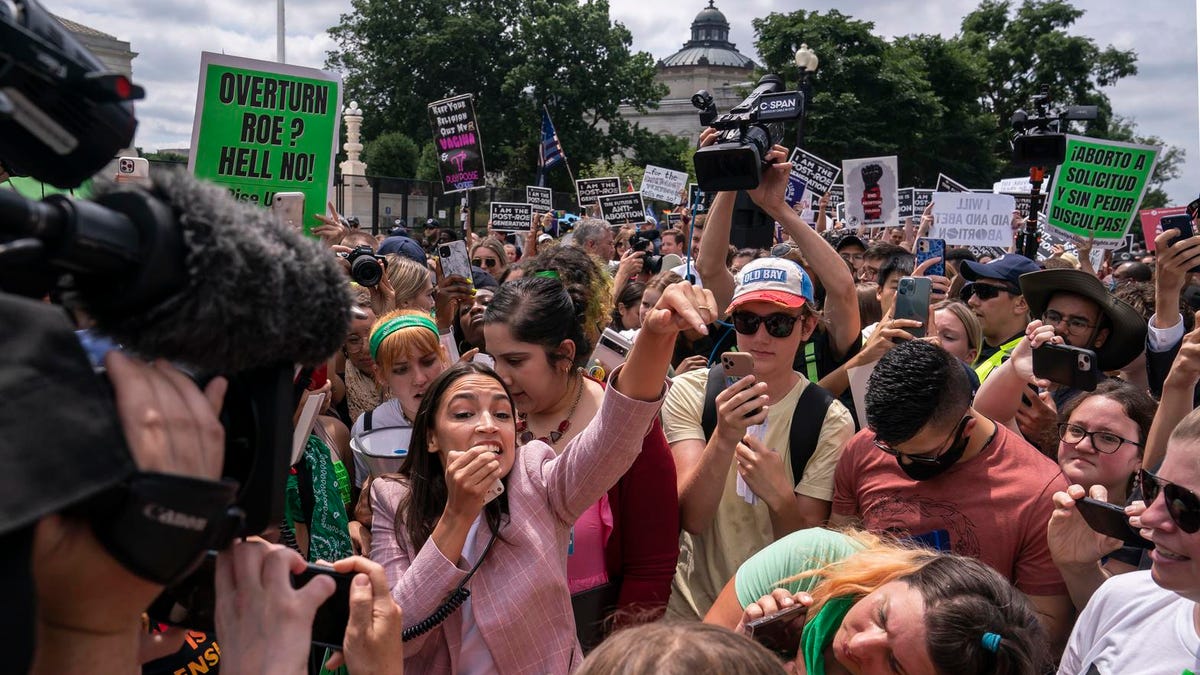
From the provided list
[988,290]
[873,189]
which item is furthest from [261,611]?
[873,189]

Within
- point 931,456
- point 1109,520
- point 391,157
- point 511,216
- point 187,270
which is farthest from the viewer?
point 391,157

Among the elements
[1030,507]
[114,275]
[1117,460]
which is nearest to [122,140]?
[114,275]

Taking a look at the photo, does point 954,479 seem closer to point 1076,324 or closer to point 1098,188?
point 1076,324

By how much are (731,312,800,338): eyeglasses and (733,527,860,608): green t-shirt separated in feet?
3.87

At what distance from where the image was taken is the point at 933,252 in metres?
11.0

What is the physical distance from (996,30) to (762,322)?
65.8 metres

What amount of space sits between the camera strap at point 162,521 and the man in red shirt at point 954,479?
2379 mm

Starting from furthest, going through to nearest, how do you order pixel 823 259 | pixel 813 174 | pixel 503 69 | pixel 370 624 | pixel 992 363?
1. pixel 503 69
2. pixel 813 174
3. pixel 992 363
4. pixel 823 259
5. pixel 370 624

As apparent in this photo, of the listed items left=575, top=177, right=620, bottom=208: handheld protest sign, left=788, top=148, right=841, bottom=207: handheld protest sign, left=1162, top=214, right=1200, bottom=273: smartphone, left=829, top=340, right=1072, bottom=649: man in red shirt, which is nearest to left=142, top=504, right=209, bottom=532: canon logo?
left=829, top=340, right=1072, bottom=649: man in red shirt

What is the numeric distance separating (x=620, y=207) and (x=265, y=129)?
8535mm

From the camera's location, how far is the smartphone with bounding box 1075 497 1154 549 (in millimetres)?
2508

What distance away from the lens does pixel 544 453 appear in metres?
2.91

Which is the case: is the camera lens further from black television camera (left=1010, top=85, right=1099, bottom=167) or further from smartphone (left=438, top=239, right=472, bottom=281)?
black television camera (left=1010, top=85, right=1099, bottom=167)

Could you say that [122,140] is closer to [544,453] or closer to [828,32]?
[544,453]
